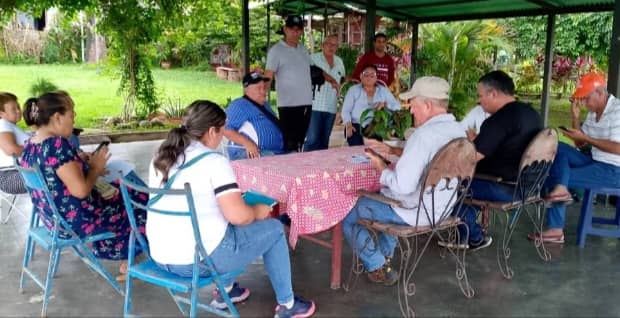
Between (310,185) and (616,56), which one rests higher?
(616,56)

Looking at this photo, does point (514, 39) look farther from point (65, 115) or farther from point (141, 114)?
point (65, 115)

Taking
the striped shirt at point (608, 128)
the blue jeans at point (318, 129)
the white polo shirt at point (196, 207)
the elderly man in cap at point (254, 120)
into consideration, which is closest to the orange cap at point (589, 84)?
the striped shirt at point (608, 128)

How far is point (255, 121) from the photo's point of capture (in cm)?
350

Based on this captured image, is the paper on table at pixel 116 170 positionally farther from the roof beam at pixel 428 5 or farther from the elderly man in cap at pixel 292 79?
the roof beam at pixel 428 5

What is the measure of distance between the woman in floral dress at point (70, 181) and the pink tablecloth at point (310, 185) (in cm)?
67

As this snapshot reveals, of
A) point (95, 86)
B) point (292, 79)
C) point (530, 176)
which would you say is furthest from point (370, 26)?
point (95, 86)

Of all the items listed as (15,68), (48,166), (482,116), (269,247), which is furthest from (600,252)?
(15,68)

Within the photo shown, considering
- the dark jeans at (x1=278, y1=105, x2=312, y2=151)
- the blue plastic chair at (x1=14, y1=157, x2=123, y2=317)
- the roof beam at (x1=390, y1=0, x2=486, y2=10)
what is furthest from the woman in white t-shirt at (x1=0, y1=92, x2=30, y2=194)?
the roof beam at (x1=390, y1=0, x2=486, y2=10)

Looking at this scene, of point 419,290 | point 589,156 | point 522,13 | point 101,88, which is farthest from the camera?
point 101,88

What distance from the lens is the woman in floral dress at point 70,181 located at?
2.52 m

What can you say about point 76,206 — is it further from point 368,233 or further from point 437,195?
point 437,195

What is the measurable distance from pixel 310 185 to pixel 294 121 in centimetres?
222

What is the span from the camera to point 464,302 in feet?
9.23

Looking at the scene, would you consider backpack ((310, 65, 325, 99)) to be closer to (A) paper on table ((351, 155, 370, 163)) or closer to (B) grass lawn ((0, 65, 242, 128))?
(A) paper on table ((351, 155, 370, 163))
